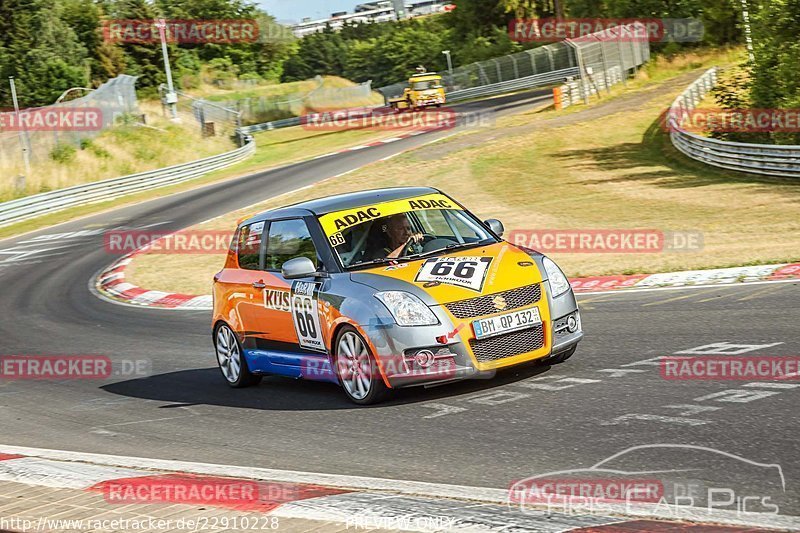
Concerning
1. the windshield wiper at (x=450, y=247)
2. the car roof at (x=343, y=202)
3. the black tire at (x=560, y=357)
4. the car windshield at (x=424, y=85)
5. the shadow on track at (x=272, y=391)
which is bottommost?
the shadow on track at (x=272, y=391)

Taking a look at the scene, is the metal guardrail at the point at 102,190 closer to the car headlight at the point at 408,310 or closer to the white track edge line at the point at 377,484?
the white track edge line at the point at 377,484

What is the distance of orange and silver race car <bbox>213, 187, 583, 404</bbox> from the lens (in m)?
8.19

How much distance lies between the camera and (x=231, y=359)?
34.8 ft

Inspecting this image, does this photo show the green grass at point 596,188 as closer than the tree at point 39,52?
Yes

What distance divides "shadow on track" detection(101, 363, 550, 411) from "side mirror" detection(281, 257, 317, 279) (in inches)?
43.9

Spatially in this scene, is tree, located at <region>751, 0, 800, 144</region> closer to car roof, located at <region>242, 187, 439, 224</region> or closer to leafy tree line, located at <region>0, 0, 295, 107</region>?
car roof, located at <region>242, 187, 439, 224</region>

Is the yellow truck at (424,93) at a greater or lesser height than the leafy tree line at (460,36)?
lesser

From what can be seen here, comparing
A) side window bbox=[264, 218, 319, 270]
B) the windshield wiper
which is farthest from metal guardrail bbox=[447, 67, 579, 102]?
the windshield wiper

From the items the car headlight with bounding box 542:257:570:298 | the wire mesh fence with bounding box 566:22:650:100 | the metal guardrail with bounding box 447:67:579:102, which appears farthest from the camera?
the metal guardrail with bounding box 447:67:579:102

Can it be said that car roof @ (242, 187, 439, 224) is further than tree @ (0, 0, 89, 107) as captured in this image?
No

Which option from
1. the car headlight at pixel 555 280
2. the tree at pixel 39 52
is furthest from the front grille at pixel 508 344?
the tree at pixel 39 52

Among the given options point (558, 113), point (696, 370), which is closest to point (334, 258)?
point (696, 370)

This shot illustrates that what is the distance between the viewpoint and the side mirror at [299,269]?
8859 mm

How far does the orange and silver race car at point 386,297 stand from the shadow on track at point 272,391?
0.22 m
